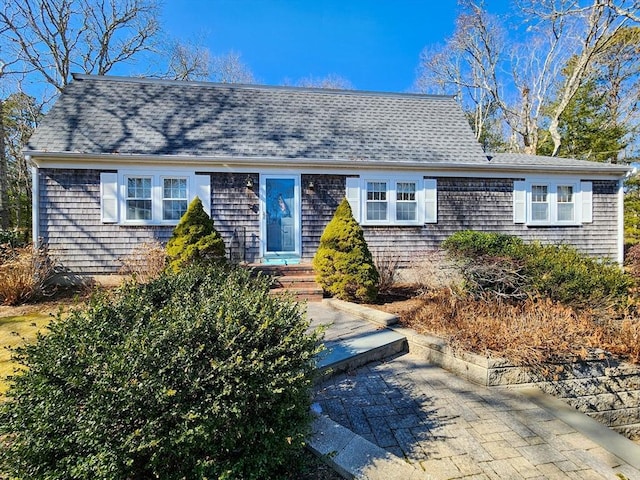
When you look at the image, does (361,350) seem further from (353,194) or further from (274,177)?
(274,177)

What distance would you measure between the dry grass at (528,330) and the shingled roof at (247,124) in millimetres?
4729

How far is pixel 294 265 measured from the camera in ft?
24.4

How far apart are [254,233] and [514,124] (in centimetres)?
1836

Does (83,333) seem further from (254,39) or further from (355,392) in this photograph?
(254,39)

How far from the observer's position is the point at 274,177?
7.98m

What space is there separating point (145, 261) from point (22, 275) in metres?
2.04

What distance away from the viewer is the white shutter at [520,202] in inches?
345

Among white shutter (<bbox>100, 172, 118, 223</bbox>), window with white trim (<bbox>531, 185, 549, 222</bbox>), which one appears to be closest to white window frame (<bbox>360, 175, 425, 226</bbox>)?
window with white trim (<bbox>531, 185, 549, 222</bbox>)

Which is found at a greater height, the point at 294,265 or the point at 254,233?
the point at 254,233

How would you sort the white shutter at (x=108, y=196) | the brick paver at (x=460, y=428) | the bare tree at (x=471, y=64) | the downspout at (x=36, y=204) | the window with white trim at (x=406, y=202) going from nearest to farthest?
the brick paver at (x=460, y=428), the downspout at (x=36, y=204), the white shutter at (x=108, y=196), the window with white trim at (x=406, y=202), the bare tree at (x=471, y=64)

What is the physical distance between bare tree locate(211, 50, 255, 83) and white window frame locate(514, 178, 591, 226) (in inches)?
747

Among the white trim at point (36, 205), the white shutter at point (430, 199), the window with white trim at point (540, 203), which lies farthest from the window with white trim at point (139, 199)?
the window with white trim at point (540, 203)

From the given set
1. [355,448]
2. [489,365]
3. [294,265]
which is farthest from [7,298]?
[489,365]

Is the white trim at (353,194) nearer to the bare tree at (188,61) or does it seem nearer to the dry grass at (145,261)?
the dry grass at (145,261)
